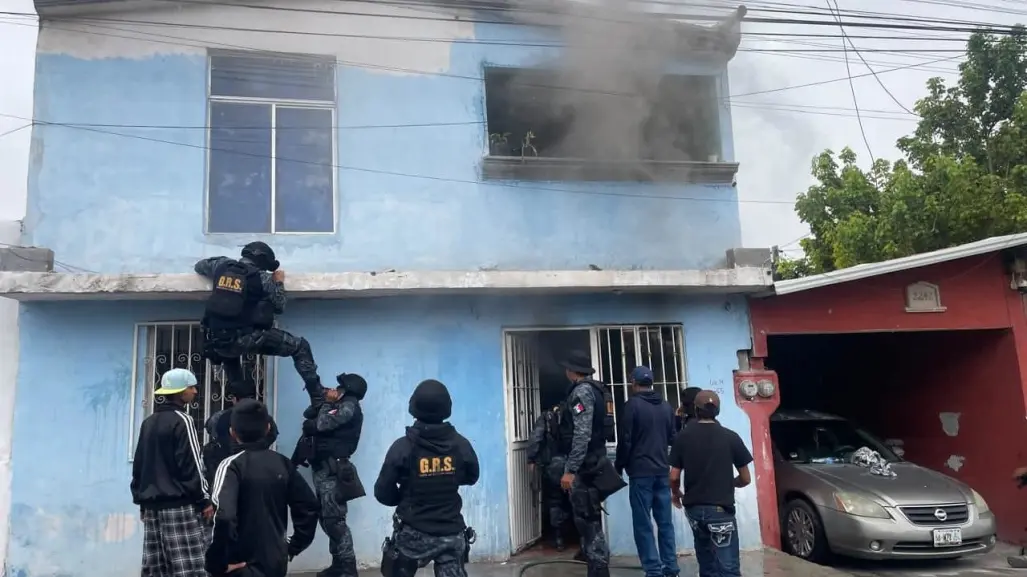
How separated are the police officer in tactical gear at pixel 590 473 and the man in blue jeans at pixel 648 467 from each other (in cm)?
24

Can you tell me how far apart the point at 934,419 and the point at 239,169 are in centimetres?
843

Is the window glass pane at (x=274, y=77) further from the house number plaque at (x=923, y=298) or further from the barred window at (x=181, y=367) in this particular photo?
the house number plaque at (x=923, y=298)

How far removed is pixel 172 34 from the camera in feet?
23.1

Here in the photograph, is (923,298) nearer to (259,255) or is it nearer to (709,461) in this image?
(709,461)

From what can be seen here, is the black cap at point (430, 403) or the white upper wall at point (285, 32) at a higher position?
the white upper wall at point (285, 32)

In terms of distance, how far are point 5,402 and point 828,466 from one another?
755 cm

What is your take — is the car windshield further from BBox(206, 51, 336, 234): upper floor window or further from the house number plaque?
BBox(206, 51, 336, 234): upper floor window

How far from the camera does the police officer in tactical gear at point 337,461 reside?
5.91 metres

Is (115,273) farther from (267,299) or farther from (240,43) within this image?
(240,43)

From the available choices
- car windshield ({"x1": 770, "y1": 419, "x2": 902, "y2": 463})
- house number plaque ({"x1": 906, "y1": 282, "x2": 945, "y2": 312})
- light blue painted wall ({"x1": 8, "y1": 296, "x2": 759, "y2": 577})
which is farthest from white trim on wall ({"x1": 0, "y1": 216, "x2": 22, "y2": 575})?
Result: house number plaque ({"x1": 906, "y1": 282, "x2": 945, "y2": 312})

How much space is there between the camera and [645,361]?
7246 mm

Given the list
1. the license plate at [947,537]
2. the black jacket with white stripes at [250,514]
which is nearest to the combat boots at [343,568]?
the black jacket with white stripes at [250,514]

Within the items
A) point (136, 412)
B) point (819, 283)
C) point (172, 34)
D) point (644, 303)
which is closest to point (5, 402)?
point (136, 412)

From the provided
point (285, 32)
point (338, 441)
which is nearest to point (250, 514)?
point (338, 441)
